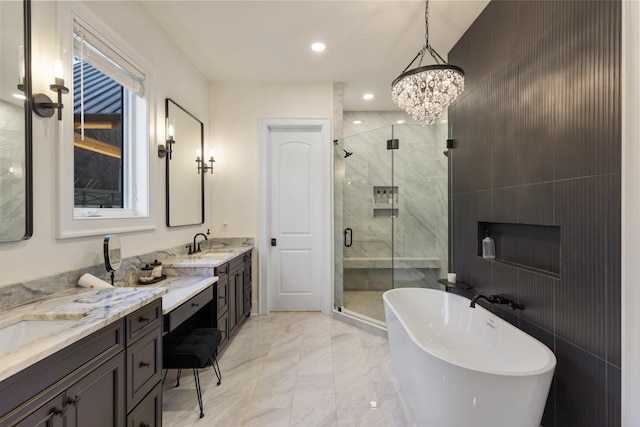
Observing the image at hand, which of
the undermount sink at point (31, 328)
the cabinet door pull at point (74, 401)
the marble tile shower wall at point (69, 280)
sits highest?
the marble tile shower wall at point (69, 280)

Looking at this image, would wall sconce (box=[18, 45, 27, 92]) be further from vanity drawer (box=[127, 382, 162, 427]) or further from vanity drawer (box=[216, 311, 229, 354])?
vanity drawer (box=[216, 311, 229, 354])

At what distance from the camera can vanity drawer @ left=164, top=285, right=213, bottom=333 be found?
1698 mm

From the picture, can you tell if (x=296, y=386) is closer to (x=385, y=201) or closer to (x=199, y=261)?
(x=199, y=261)

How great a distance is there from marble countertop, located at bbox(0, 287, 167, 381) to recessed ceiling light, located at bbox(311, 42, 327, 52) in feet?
8.67

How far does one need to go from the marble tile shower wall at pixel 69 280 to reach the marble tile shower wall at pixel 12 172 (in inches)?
9.6

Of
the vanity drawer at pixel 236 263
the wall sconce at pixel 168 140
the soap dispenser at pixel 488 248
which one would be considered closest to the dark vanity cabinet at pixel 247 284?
the vanity drawer at pixel 236 263

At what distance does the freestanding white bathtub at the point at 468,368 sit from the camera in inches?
50.9

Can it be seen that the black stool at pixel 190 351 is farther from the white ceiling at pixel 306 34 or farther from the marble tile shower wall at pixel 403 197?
the white ceiling at pixel 306 34

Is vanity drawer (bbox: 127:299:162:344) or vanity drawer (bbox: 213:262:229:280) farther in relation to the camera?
vanity drawer (bbox: 213:262:229:280)

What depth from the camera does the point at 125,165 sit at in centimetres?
227

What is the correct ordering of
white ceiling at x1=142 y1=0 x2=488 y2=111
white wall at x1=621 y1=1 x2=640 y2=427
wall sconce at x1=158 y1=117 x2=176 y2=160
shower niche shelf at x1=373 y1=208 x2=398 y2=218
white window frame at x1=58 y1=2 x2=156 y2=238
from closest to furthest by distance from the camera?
white wall at x1=621 y1=1 x2=640 y2=427, white window frame at x1=58 y1=2 x2=156 y2=238, white ceiling at x1=142 y1=0 x2=488 y2=111, wall sconce at x1=158 y1=117 x2=176 y2=160, shower niche shelf at x1=373 y1=208 x2=398 y2=218

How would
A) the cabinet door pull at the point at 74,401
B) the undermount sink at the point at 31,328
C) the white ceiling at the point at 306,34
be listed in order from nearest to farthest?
the cabinet door pull at the point at 74,401 < the undermount sink at the point at 31,328 < the white ceiling at the point at 306,34

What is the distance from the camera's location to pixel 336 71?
3.40m

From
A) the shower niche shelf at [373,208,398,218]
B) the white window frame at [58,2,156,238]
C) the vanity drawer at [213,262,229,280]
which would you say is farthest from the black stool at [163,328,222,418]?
the shower niche shelf at [373,208,398,218]
